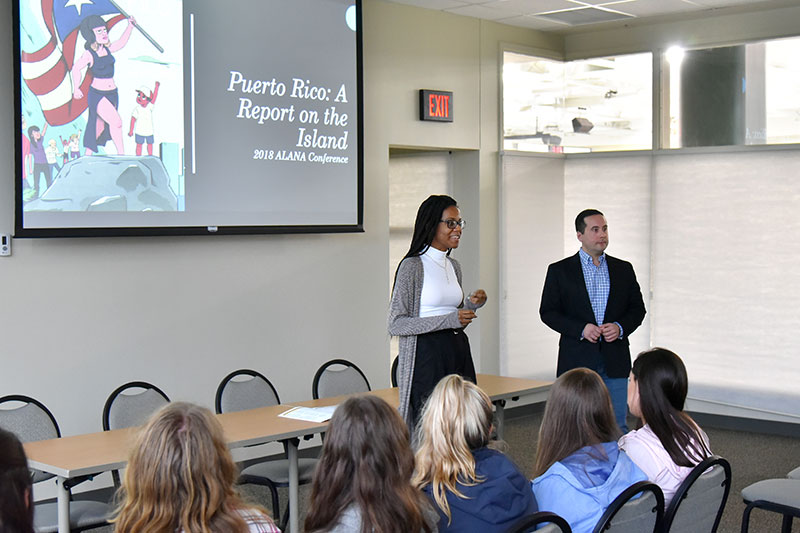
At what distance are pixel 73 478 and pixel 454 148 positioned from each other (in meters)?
4.63

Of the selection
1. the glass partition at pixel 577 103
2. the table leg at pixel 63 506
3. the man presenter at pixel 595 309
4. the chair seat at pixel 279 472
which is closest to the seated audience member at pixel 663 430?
the man presenter at pixel 595 309

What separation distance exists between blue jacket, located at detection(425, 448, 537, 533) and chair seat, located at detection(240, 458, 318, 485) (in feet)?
6.45

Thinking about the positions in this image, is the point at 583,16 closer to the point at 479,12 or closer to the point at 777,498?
the point at 479,12

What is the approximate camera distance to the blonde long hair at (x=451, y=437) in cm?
260

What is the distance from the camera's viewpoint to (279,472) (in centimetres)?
455

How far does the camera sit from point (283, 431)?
4.05 metres

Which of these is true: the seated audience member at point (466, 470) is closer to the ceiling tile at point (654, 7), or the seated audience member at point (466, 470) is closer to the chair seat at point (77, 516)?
the chair seat at point (77, 516)

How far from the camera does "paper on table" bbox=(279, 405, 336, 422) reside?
4.30 metres

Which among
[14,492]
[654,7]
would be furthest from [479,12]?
[14,492]

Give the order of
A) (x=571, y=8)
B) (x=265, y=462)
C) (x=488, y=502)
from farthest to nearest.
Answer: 1. (x=571, y=8)
2. (x=265, y=462)
3. (x=488, y=502)

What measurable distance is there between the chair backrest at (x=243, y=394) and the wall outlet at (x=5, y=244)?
1.34 meters

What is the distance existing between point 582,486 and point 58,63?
369 cm

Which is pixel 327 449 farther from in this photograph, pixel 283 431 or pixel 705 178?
pixel 705 178

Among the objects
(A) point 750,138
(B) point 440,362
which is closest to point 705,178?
(A) point 750,138
